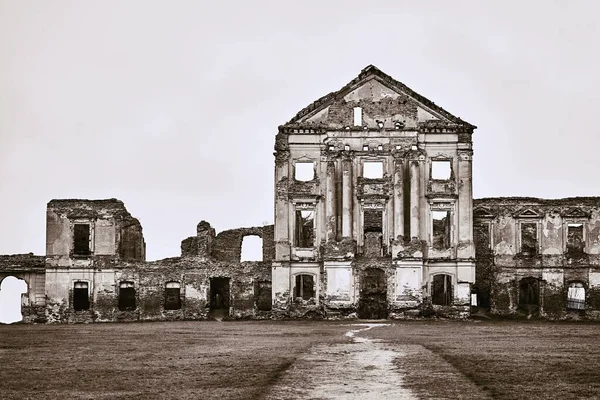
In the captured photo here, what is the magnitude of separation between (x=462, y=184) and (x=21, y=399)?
30482 mm

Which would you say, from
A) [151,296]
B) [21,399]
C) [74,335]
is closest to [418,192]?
[151,296]

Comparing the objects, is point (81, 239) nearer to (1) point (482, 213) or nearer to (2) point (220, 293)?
(2) point (220, 293)

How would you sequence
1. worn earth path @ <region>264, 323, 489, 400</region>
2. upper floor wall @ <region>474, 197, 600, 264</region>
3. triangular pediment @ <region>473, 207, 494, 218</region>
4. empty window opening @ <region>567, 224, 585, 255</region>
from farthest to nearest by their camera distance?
triangular pediment @ <region>473, 207, 494, 218</region> < empty window opening @ <region>567, 224, 585, 255</region> < upper floor wall @ <region>474, 197, 600, 264</region> < worn earth path @ <region>264, 323, 489, 400</region>

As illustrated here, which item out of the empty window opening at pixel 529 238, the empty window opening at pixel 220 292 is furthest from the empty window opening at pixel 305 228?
the empty window opening at pixel 529 238

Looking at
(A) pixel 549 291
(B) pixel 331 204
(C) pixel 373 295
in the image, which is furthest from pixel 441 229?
(B) pixel 331 204

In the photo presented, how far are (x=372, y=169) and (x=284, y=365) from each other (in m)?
25.0

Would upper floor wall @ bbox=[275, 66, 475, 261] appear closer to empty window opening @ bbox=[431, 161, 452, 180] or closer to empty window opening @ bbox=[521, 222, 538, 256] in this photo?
empty window opening @ bbox=[431, 161, 452, 180]

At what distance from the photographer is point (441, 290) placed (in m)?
42.4

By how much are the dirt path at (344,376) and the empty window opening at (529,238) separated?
22.6m

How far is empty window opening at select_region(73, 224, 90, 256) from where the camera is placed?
1690 inches

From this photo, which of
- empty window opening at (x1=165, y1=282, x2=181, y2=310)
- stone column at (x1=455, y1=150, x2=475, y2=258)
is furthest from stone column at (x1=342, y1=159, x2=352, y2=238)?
empty window opening at (x1=165, y1=282, x2=181, y2=310)

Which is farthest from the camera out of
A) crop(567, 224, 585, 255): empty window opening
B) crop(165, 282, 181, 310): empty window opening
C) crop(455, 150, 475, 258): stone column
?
crop(165, 282, 181, 310): empty window opening

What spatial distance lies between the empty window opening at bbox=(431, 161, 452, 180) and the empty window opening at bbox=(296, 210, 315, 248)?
5.80 metres

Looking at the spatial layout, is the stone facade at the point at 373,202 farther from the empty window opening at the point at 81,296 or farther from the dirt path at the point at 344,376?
the dirt path at the point at 344,376
